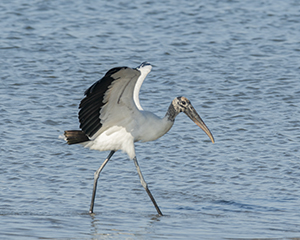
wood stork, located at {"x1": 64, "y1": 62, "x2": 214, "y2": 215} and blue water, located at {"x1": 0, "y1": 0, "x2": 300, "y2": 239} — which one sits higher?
wood stork, located at {"x1": 64, "y1": 62, "x2": 214, "y2": 215}

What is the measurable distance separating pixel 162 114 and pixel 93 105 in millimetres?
3876

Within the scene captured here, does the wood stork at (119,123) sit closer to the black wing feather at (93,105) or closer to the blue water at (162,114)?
the black wing feather at (93,105)

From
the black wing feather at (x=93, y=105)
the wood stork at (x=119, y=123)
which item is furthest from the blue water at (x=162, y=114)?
the black wing feather at (x=93, y=105)

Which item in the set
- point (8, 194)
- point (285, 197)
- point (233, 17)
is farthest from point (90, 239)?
point (233, 17)

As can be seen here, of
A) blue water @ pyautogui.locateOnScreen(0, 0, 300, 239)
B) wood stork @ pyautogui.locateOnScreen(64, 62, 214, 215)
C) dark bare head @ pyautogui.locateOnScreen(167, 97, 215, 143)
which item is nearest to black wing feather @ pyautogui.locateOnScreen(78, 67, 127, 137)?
wood stork @ pyautogui.locateOnScreen(64, 62, 214, 215)

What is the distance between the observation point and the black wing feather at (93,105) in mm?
6278

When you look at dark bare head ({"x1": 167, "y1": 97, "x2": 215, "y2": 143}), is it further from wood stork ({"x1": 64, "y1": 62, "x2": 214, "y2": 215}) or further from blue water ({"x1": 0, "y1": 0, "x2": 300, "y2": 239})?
blue water ({"x1": 0, "y1": 0, "x2": 300, "y2": 239})

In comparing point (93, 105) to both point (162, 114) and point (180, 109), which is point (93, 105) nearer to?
point (180, 109)

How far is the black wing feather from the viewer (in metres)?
6.28

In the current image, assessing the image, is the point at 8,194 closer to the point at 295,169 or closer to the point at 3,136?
the point at 3,136

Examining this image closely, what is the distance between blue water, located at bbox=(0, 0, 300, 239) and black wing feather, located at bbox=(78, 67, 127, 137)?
2.99 feet

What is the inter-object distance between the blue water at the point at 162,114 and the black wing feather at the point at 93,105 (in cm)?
91

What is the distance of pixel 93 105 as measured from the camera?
672cm

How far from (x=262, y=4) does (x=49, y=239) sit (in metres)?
13.5
